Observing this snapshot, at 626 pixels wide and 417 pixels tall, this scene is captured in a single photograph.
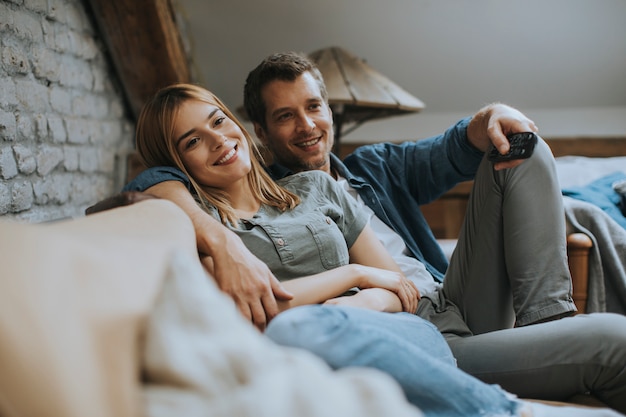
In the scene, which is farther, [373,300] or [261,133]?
[261,133]

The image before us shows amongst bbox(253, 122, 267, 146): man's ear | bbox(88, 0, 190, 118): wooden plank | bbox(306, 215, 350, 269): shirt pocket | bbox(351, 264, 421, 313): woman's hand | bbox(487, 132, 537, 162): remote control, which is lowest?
bbox(351, 264, 421, 313): woman's hand

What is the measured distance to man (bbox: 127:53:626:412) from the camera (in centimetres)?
112

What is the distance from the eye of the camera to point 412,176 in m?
1.90

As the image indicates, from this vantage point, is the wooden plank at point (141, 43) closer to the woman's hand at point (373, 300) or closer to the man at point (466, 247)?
the man at point (466, 247)

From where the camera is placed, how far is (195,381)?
600 mm

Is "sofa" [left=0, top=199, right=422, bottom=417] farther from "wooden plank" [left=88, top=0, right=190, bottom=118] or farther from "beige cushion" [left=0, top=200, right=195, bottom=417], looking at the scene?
"wooden plank" [left=88, top=0, right=190, bottom=118]

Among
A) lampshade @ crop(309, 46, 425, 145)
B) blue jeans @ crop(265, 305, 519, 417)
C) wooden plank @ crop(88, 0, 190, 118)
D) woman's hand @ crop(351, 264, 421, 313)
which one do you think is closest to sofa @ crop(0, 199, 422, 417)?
blue jeans @ crop(265, 305, 519, 417)

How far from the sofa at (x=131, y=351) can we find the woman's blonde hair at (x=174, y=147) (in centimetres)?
65

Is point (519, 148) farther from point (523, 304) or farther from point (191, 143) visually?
point (191, 143)

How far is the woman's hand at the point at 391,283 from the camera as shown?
1.27m

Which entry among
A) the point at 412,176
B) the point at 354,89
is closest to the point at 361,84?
the point at 354,89

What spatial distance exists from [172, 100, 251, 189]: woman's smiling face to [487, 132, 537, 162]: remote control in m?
0.62

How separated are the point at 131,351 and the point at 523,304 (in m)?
0.95

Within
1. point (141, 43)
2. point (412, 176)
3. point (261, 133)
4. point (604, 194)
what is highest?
point (141, 43)
